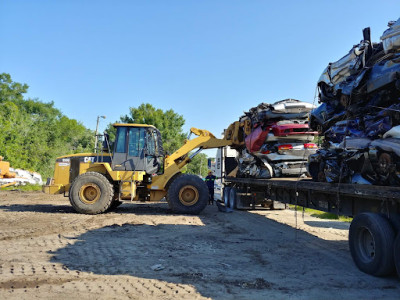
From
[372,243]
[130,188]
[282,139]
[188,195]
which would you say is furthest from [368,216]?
[130,188]

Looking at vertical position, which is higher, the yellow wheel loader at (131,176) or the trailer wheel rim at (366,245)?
the yellow wheel loader at (131,176)

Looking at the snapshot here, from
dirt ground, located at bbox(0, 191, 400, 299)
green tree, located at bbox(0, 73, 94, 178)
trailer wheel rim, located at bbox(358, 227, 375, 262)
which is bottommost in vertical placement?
dirt ground, located at bbox(0, 191, 400, 299)

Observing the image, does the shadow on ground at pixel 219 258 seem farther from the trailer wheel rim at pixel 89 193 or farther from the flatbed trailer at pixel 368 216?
the trailer wheel rim at pixel 89 193

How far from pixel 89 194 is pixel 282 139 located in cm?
644

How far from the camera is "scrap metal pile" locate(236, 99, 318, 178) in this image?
30.9ft

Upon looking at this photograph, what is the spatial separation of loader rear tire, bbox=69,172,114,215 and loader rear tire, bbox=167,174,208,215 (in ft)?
6.72

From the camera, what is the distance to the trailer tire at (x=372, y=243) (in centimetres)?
456

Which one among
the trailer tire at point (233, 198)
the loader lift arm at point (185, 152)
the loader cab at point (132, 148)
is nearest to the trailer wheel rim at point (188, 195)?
the loader lift arm at point (185, 152)

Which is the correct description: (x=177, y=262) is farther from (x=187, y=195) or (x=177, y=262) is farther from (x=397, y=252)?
(x=187, y=195)

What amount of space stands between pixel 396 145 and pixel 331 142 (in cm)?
200

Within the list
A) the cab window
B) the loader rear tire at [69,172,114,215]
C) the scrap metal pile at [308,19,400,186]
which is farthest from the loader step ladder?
the scrap metal pile at [308,19,400,186]

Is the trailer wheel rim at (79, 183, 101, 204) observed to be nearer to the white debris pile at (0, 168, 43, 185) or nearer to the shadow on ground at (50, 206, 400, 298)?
the shadow on ground at (50, 206, 400, 298)

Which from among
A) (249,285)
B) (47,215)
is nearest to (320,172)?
(249,285)

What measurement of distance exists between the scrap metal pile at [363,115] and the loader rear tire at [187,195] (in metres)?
5.10
